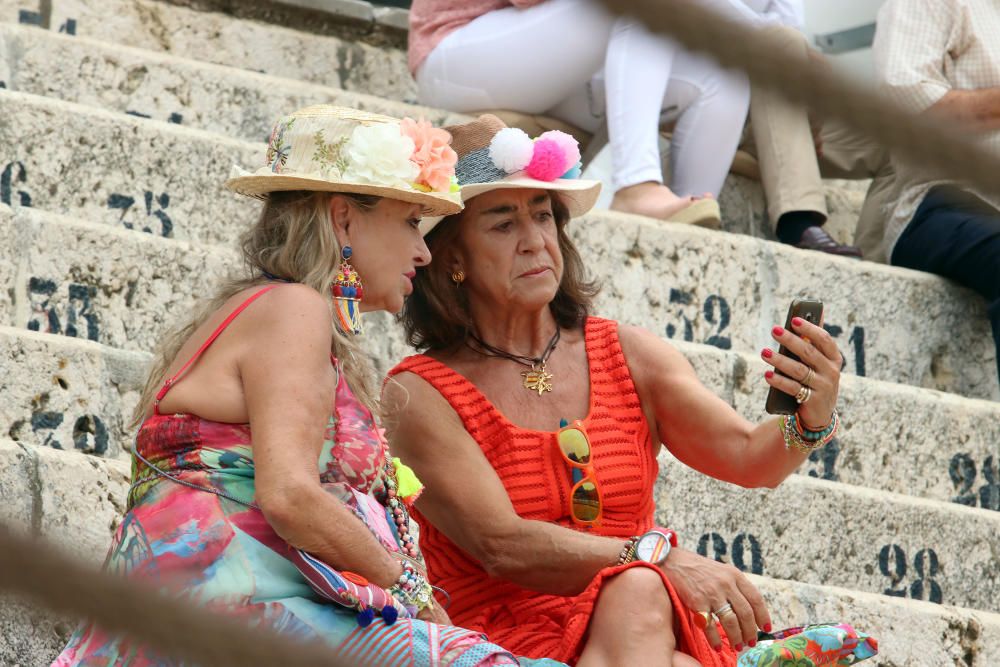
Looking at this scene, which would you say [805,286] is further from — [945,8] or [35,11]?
[35,11]

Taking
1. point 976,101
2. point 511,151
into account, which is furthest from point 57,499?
point 976,101

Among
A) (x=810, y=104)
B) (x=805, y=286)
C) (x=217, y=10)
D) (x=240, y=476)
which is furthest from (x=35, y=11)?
(x=810, y=104)

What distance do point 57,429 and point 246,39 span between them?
9.13ft

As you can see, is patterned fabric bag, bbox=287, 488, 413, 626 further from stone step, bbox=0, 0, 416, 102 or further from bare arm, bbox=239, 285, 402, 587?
stone step, bbox=0, 0, 416, 102

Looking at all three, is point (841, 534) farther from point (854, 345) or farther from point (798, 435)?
point (854, 345)

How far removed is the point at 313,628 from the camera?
6.58ft

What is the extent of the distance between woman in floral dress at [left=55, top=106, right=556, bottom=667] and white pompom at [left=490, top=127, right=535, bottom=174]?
367 mm

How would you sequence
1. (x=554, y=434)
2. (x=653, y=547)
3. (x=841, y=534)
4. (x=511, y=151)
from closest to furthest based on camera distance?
1. (x=653, y=547)
2. (x=554, y=434)
3. (x=511, y=151)
4. (x=841, y=534)

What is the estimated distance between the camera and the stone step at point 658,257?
373 cm

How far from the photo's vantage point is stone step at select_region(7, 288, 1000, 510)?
299 centimetres

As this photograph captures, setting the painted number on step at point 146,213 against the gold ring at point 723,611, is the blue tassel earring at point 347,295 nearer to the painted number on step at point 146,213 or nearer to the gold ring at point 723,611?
the gold ring at point 723,611

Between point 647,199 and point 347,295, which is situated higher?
point 347,295

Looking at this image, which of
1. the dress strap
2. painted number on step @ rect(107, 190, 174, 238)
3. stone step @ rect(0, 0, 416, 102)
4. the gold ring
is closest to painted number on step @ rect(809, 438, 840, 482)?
the gold ring

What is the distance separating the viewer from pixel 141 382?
3094mm
